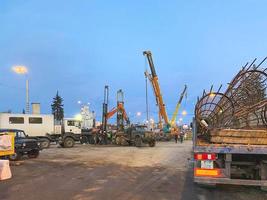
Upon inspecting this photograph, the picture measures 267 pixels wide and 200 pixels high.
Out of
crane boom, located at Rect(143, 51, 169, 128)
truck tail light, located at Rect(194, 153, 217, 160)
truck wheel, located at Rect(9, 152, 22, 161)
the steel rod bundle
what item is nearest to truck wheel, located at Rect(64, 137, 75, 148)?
truck wheel, located at Rect(9, 152, 22, 161)

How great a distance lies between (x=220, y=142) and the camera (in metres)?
8.90

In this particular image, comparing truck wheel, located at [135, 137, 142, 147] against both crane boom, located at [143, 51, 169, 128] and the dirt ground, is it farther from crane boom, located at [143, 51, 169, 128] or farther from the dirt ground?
the dirt ground

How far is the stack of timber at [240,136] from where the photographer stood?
8711 millimetres

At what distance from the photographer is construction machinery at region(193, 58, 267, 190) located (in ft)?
28.2

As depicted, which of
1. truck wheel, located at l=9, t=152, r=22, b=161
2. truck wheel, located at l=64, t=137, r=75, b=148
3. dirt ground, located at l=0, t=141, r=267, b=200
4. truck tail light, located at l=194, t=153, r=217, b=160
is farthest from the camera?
truck wheel, located at l=64, t=137, r=75, b=148

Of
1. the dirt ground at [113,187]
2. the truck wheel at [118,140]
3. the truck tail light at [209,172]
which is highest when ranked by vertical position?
the truck tail light at [209,172]

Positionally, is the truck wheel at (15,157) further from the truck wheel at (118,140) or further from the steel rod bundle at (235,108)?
the truck wheel at (118,140)

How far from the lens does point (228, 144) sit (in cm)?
880

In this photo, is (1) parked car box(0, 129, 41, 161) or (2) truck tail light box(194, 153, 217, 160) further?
(1) parked car box(0, 129, 41, 161)

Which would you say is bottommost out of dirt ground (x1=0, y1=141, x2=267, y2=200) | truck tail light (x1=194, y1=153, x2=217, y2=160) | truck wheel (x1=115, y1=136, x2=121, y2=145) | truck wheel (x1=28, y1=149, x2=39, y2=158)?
truck wheel (x1=115, y1=136, x2=121, y2=145)

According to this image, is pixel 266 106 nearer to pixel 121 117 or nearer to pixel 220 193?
pixel 220 193

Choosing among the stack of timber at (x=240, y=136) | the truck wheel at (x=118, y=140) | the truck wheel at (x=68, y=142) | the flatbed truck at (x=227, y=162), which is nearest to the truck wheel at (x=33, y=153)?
the truck wheel at (x=68, y=142)

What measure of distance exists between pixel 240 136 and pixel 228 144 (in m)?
0.34

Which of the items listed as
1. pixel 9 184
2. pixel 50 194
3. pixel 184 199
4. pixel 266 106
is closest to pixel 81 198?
pixel 50 194
